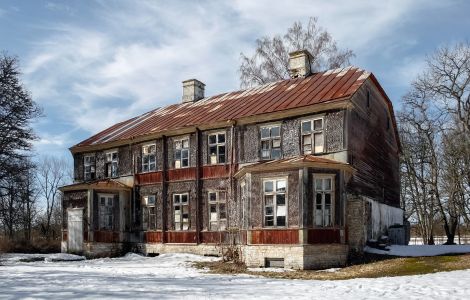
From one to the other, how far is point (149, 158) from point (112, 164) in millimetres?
3169

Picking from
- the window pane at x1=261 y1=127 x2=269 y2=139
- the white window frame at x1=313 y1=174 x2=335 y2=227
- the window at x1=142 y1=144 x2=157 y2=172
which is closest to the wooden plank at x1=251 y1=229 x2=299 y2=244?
the white window frame at x1=313 y1=174 x2=335 y2=227

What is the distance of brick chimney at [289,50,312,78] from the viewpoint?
86.7 ft

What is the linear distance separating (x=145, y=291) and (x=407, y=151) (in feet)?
102

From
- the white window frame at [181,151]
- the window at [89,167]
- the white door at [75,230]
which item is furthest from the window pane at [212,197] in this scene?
the window at [89,167]

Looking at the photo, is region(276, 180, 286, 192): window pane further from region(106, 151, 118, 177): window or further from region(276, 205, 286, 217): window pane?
region(106, 151, 118, 177): window

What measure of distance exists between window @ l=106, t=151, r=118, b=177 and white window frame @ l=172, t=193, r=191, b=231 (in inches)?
199

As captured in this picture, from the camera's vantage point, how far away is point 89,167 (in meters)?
30.3

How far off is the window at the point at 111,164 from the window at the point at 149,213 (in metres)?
3.06

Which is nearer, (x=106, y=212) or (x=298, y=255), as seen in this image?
(x=298, y=255)

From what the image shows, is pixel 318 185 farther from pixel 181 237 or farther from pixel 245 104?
pixel 181 237

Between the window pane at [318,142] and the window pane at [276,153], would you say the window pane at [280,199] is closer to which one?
the window pane at [318,142]

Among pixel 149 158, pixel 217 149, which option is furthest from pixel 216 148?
pixel 149 158

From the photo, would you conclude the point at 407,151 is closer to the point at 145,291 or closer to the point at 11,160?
the point at 11,160

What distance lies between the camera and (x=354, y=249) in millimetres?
19266
